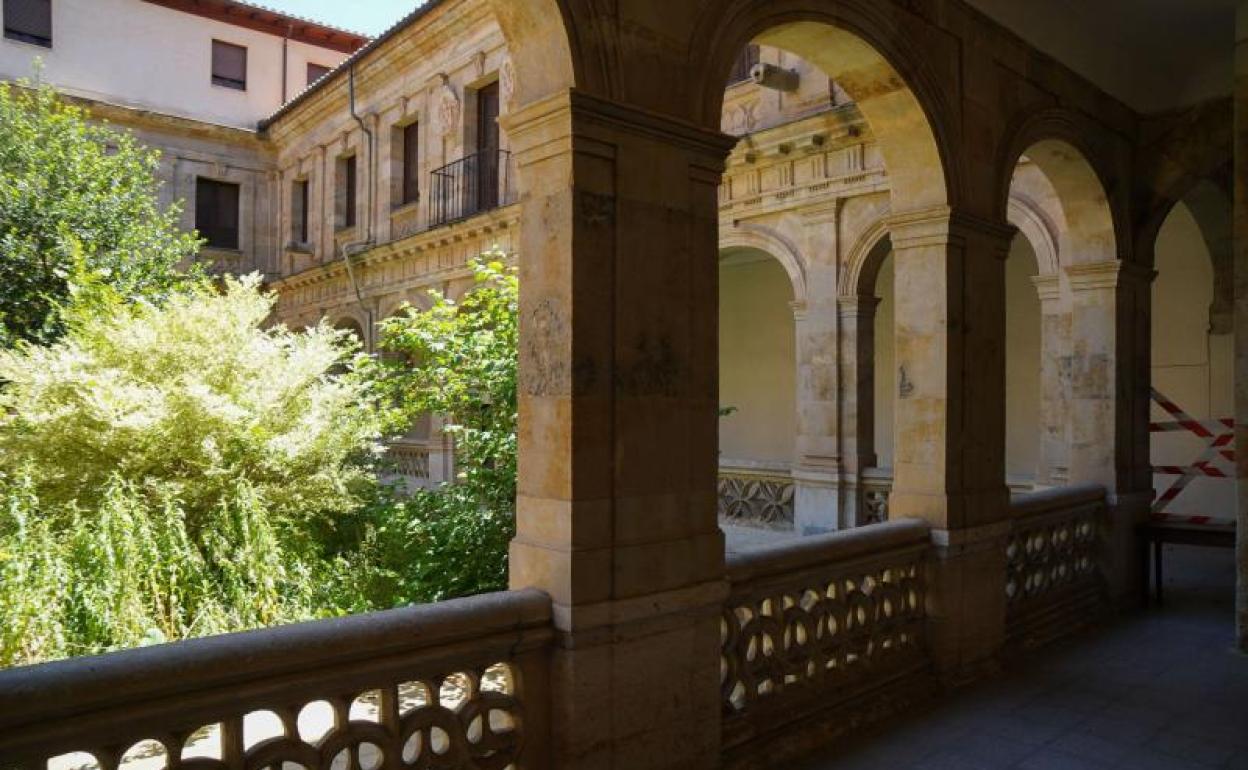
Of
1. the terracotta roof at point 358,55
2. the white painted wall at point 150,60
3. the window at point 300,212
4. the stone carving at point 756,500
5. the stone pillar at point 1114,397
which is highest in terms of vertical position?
the white painted wall at point 150,60

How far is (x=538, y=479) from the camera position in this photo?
3.28 m

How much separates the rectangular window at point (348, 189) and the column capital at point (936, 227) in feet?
52.4

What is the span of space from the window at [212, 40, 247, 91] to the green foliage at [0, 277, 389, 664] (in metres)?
15.3

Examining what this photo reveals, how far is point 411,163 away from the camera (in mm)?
17516

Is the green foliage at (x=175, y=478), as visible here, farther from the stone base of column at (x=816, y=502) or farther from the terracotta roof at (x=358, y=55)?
the terracotta roof at (x=358, y=55)

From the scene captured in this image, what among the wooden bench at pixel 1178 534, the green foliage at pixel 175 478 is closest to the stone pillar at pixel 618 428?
the green foliage at pixel 175 478

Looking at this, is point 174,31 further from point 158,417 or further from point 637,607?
point 637,607

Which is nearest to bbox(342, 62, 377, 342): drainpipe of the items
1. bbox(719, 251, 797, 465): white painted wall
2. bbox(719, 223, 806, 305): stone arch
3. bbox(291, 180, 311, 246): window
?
bbox(291, 180, 311, 246): window

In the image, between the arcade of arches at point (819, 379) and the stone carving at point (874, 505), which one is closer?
the arcade of arches at point (819, 379)

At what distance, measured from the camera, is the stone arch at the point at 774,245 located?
1054cm

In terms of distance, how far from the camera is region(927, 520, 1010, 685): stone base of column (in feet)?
16.8

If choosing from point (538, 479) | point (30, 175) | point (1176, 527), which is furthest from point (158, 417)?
point (1176, 527)

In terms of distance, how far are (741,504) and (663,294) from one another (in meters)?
8.29

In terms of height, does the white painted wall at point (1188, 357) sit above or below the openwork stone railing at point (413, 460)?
above
